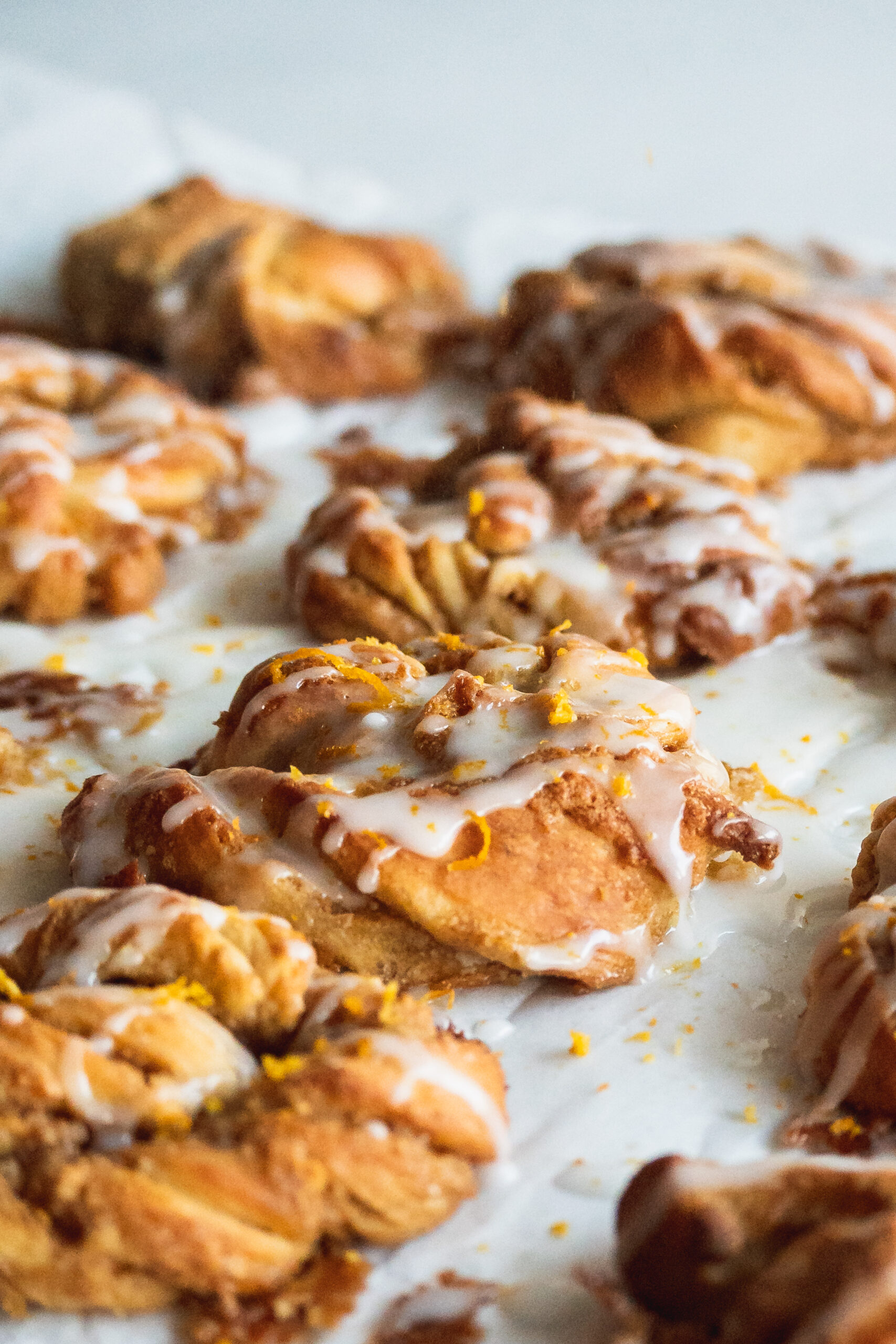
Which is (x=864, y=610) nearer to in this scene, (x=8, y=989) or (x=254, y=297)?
(x=8, y=989)

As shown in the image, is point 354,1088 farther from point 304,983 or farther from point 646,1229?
point 646,1229

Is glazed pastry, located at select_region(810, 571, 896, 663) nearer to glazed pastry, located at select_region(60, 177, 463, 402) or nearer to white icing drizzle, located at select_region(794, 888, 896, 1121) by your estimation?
white icing drizzle, located at select_region(794, 888, 896, 1121)

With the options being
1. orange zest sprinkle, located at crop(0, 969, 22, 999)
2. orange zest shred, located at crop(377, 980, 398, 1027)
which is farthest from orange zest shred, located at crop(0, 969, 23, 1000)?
orange zest shred, located at crop(377, 980, 398, 1027)

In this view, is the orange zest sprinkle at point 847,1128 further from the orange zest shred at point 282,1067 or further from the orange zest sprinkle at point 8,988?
the orange zest sprinkle at point 8,988

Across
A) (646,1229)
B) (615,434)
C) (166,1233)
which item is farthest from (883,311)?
(166,1233)

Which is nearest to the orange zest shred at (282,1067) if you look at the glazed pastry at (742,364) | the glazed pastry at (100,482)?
the glazed pastry at (100,482)

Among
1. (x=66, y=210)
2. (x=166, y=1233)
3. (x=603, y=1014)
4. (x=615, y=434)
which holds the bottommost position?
(x=603, y=1014)
